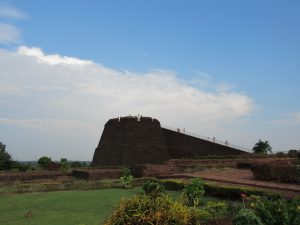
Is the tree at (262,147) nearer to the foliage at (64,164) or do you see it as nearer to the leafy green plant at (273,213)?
the foliage at (64,164)

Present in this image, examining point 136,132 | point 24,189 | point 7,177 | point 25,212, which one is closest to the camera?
point 25,212

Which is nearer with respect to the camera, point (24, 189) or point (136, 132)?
point (24, 189)

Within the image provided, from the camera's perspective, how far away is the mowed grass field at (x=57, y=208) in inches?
245

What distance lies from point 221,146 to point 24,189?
14208 millimetres

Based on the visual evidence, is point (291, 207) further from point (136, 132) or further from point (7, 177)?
point (136, 132)

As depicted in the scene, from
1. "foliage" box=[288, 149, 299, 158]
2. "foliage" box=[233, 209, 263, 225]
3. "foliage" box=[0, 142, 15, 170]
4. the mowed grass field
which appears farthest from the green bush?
"foliage" box=[0, 142, 15, 170]

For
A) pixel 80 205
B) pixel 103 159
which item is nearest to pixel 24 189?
pixel 80 205

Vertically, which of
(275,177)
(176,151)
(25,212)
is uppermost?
(176,151)

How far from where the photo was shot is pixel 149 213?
338cm

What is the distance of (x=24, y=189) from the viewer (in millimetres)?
10797

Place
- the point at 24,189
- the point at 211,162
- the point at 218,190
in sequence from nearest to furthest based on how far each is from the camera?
the point at 218,190
the point at 24,189
the point at 211,162

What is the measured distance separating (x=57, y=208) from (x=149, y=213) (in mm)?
4733

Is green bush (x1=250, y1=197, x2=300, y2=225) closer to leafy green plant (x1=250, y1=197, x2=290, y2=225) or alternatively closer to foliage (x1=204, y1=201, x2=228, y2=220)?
leafy green plant (x1=250, y1=197, x2=290, y2=225)

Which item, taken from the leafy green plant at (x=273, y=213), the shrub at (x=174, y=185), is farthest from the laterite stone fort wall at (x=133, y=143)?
the leafy green plant at (x=273, y=213)
